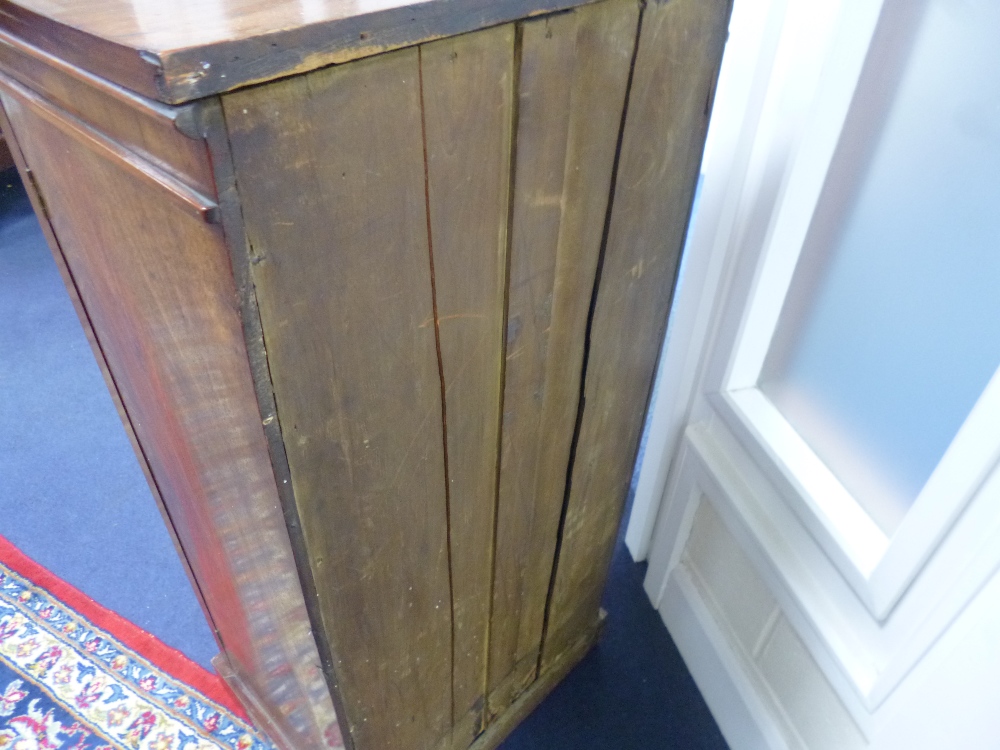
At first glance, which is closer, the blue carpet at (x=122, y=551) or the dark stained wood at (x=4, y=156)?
the blue carpet at (x=122, y=551)

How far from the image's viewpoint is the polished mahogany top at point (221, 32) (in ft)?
1.27

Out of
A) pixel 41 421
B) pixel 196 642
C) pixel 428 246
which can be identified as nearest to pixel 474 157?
pixel 428 246

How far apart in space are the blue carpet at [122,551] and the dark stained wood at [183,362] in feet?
1.79

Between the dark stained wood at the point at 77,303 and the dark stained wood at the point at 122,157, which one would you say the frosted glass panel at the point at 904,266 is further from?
the dark stained wood at the point at 77,303

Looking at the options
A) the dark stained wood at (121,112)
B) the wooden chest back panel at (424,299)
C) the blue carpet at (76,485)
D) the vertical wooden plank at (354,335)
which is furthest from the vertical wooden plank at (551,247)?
the blue carpet at (76,485)

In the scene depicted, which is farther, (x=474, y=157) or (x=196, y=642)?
(x=196, y=642)

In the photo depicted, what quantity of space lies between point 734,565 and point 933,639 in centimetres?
43

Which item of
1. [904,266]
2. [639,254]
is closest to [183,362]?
[639,254]

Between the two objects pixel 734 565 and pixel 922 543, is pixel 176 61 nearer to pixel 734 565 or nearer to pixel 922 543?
pixel 922 543

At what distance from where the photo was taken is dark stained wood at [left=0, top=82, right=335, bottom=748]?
536 mm

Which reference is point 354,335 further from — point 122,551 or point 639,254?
point 122,551

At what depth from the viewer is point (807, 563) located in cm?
102

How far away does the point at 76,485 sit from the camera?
1.76 meters

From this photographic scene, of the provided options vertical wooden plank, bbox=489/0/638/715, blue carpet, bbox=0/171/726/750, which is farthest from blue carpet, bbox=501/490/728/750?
vertical wooden plank, bbox=489/0/638/715
